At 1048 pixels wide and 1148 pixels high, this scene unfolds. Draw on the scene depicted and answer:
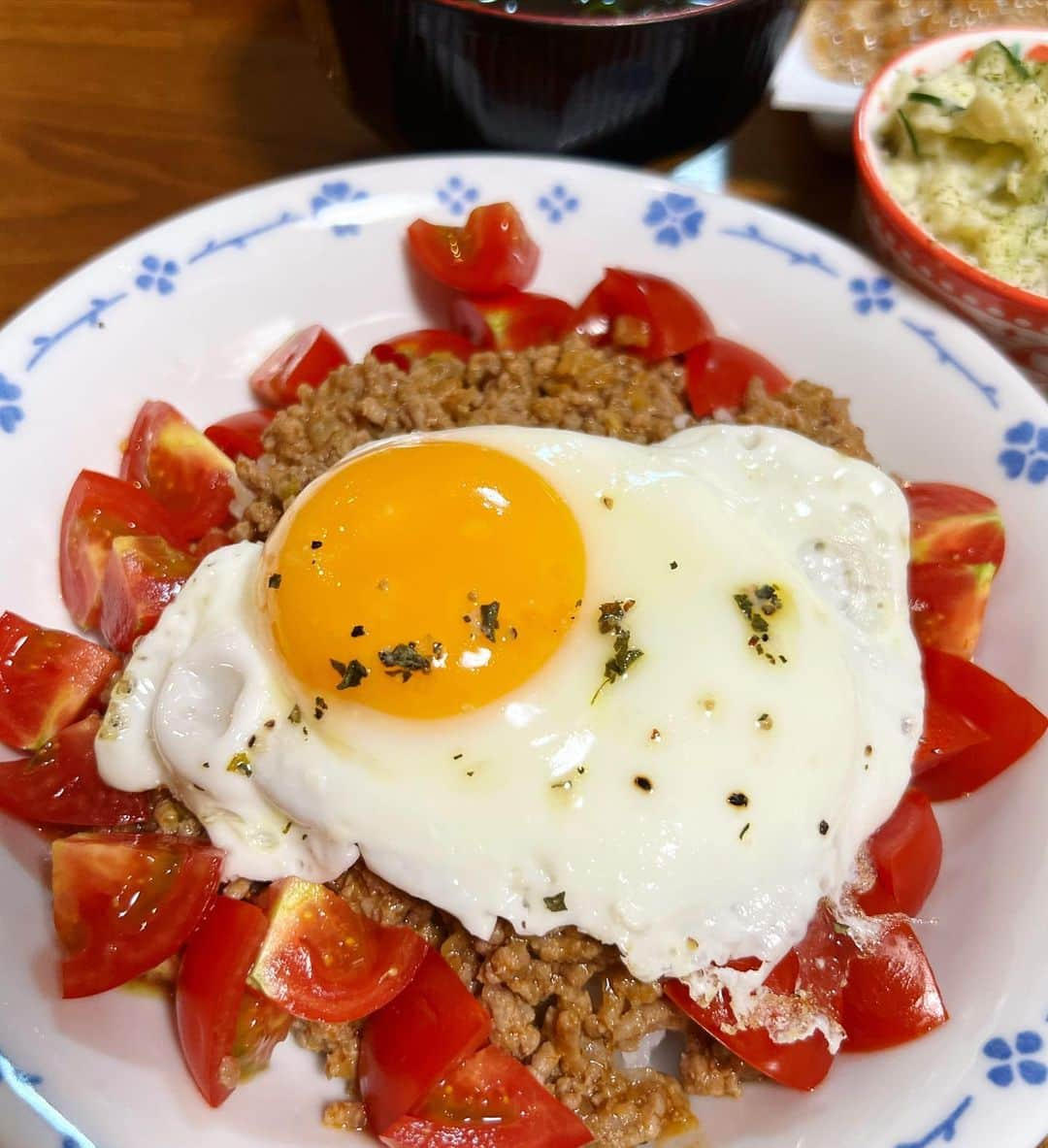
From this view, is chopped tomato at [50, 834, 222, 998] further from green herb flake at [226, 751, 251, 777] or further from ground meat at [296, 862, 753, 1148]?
ground meat at [296, 862, 753, 1148]

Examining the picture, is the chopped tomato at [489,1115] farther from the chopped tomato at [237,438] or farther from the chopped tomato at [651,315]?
the chopped tomato at [651,315]

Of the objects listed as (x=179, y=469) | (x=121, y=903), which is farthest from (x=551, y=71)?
(x=121, y=903)

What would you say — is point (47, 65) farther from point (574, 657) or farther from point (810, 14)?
point (574, 657)

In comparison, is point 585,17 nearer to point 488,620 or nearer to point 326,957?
point 488,620

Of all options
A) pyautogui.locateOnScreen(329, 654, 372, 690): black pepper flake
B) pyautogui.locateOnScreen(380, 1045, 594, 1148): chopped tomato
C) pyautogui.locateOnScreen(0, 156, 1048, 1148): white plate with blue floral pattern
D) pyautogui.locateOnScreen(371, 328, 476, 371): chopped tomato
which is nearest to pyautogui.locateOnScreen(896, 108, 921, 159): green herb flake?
pyautogui.locateOnScreen(0, 156, 1048, 1148): white plate with blue floral pattern

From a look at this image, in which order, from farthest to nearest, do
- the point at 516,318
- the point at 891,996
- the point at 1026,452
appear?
the point at 516,318 → the point at 1026,452 → the point at 891,996

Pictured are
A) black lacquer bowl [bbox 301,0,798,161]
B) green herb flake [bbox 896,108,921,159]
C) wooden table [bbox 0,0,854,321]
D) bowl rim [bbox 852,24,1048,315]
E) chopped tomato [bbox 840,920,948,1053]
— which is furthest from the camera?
wooden table [bbox 0,0,854,321]
